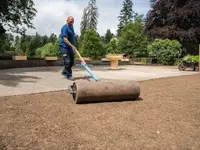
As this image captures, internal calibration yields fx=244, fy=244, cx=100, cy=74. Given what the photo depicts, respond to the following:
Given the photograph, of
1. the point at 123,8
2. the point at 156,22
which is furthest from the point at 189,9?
the point at 123,8

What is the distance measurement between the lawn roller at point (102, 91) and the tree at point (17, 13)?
30.0 feet

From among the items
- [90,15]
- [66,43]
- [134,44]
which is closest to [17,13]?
[66,43]

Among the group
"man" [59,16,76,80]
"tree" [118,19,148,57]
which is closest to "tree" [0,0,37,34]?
"man" [59,16,76,80]

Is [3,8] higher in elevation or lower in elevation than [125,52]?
higher

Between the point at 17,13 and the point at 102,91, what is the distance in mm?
10705

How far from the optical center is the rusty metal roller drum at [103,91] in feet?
12.6

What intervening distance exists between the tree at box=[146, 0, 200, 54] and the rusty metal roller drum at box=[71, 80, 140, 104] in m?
16.2

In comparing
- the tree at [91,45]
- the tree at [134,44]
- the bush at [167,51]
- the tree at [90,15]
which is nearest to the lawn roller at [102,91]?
the bush at [167,51]

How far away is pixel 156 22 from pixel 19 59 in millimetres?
15255

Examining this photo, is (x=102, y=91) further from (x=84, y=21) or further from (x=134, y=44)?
(x=84, y=21)

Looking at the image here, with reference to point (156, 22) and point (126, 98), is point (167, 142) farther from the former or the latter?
point (156, 22)

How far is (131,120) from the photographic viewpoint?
10.8 feet

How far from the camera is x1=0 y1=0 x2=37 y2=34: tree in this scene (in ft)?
39.9

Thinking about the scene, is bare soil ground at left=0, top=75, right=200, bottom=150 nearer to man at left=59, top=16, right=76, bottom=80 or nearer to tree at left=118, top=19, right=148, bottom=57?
man at left=59, top=16, right=76, bottom=80
